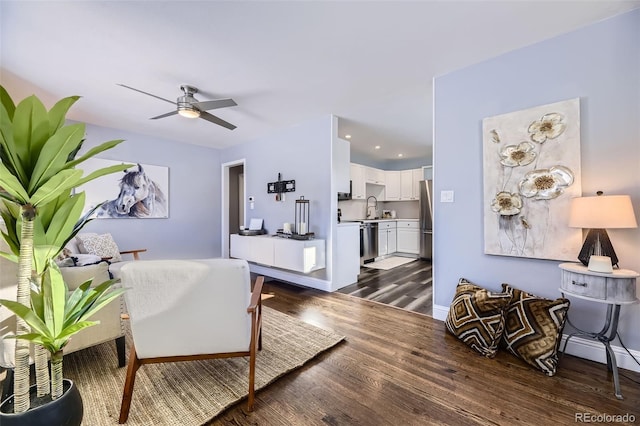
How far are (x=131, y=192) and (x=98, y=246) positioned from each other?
1.18 m

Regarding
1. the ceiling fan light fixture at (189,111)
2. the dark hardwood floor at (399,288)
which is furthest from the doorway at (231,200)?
the dark hardwood floor at (399,288)

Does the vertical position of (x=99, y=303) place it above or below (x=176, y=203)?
below

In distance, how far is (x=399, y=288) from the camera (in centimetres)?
373

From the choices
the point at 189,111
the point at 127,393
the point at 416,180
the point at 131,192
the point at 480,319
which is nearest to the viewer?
the point at 127,393

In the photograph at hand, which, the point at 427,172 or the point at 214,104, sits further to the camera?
the point at 427,172

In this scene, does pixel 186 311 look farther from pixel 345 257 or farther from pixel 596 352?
pixel 596 352

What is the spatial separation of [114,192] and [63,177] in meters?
4.21

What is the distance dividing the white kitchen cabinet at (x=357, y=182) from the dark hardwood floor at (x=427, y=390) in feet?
11.7

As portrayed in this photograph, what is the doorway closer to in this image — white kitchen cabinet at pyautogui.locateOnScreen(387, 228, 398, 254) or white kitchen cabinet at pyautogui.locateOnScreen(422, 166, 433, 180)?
white kitchen cabinet at pyautogui.locateOnScreen(387, 228, 398, 254)

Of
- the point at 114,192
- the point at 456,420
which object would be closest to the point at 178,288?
the point at 456,420

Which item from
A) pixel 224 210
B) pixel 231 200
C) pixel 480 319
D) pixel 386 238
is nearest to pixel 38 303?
pixel 480 319

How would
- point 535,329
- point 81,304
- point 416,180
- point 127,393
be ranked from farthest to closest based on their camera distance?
point 416,180
point 535,329
point 127,393
point 81,304

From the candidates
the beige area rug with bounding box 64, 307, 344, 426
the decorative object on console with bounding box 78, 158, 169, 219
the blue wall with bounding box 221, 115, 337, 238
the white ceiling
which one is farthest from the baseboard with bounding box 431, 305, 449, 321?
the decorative object on console with bounding box 78, 158, 169, 219

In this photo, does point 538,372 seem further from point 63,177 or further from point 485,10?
point 63,177
